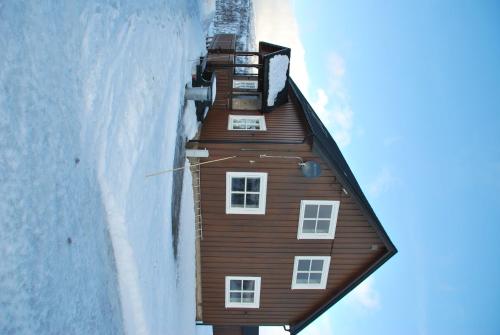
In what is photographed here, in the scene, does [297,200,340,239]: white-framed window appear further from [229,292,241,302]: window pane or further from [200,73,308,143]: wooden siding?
[229,292,241,302]: window pane

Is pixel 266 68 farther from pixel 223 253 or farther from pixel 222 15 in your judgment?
pixel 222 15

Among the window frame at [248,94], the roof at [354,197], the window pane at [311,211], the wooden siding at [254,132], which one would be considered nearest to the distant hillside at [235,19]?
the window frame at [248,94]

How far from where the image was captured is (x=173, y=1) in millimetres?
6773

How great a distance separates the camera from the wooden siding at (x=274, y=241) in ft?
25.5

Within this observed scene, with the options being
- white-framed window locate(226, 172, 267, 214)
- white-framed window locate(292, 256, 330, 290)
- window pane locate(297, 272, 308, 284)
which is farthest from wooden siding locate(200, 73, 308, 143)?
window pane locate(297, 272, 308, 284)

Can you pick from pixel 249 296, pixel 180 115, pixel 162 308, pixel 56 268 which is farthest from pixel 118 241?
pixel 249 296

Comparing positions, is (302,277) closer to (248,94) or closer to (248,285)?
(248,285)

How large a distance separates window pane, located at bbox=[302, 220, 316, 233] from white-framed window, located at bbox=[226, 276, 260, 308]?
6.42ft

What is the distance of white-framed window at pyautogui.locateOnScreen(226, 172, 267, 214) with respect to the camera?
7832mm

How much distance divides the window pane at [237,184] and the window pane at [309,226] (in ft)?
5.92

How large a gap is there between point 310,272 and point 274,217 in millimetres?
2010

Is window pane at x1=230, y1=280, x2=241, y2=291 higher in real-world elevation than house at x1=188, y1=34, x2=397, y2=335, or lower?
lower

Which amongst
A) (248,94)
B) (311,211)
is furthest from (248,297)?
(248,94)

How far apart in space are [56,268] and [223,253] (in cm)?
638
